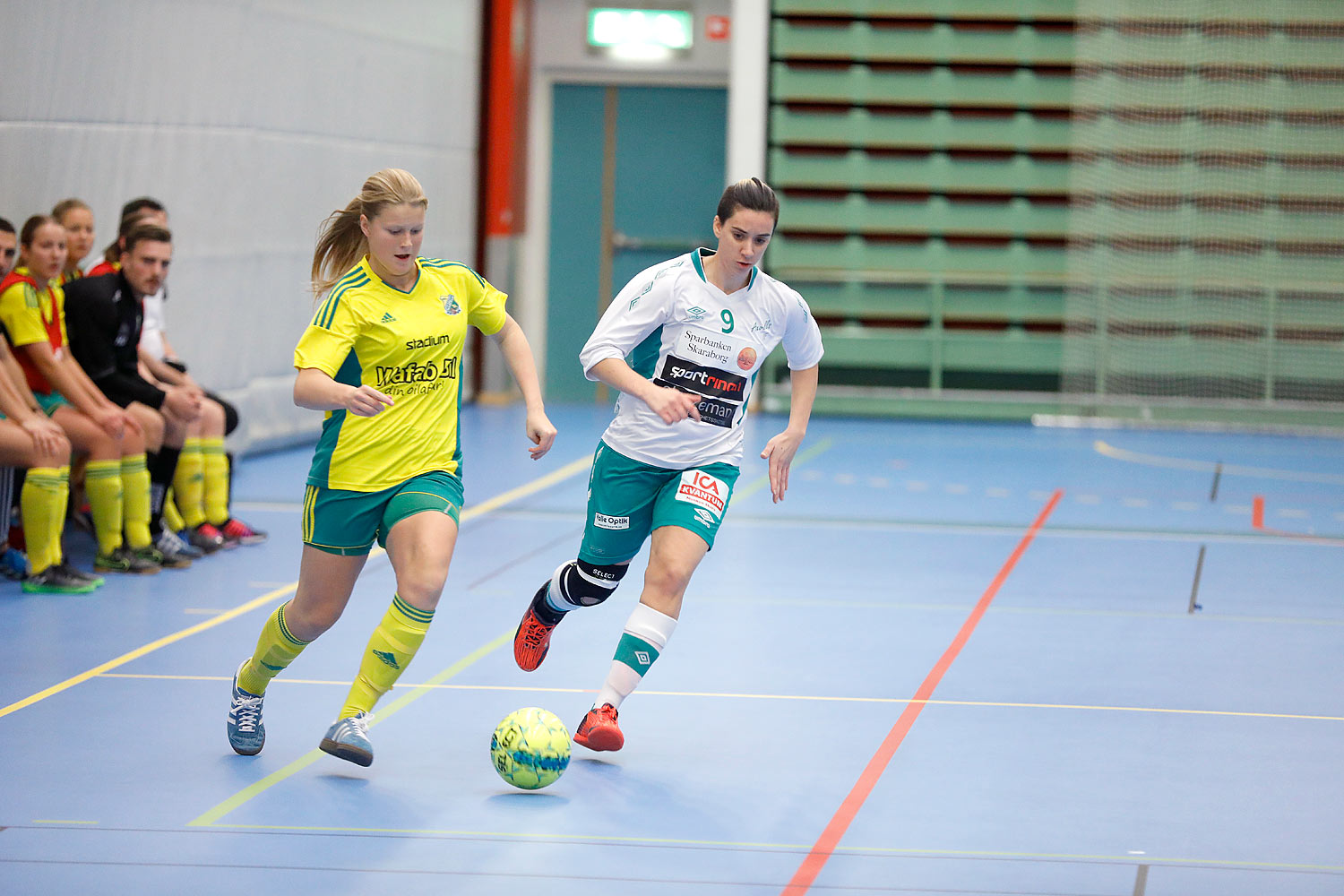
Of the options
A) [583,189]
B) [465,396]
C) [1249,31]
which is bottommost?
[465,396]

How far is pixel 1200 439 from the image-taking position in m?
13.5

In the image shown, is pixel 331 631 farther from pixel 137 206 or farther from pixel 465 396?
pixel 465 396

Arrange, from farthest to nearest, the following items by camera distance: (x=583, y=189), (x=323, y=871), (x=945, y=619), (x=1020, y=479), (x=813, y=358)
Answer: (x=583, y=189) → (x=1020, y=479) → (x=945, y=619) → (x=813, y=358) → (x=323, y=871)

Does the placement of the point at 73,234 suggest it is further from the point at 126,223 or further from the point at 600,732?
the point at 600,732

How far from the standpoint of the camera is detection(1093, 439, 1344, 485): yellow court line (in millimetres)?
11055

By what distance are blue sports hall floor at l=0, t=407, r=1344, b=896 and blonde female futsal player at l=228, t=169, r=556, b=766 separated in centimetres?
33

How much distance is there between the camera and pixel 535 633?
4848mm

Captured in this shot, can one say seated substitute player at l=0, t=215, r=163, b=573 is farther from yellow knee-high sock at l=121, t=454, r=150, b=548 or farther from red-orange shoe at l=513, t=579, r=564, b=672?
red-orange shoe at l=513, t=579, r=564, b=672

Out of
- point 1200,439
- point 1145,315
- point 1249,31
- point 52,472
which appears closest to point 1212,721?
point 52,472

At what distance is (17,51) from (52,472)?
270 centimetres

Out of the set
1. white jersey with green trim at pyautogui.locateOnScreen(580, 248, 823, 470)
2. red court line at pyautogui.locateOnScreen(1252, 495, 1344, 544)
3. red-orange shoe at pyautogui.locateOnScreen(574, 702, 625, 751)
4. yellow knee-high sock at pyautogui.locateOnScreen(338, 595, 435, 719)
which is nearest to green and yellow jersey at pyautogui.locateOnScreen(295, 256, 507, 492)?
yellow knee-high sock at pyautogui.locateOnScreen(338, 595, 435, 719)

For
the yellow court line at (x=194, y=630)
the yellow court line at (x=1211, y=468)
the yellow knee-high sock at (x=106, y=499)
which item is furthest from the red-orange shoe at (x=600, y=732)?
the yellow court line at (x=1211, y=468)

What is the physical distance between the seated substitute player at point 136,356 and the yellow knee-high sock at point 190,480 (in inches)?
3.6

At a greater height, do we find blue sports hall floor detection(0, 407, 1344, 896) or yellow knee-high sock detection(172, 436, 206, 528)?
yellow knee-high sock detection(172, 436, 206, 528)
